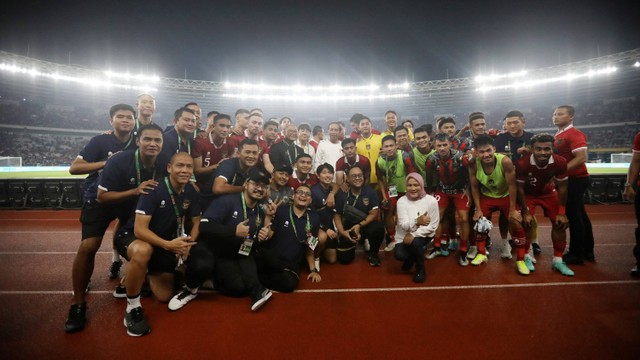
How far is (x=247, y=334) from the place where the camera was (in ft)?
8.18

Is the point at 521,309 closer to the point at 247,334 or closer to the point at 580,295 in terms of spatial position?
the point at 580,295

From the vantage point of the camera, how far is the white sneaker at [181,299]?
2.96 m

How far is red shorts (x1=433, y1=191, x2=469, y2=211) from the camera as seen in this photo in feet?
14.1

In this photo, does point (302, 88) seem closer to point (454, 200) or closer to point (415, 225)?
point (454, 200)

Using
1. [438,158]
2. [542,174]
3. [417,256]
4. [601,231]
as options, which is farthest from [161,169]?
[601,231]

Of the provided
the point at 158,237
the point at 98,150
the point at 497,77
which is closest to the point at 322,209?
the point at 158,237

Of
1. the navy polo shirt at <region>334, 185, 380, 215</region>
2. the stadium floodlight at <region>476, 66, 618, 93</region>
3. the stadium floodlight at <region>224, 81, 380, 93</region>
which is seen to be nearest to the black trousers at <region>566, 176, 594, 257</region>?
the navy polo shirt at <region>334, 185, 380, 215</region>

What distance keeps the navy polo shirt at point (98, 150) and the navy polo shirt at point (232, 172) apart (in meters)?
1.07

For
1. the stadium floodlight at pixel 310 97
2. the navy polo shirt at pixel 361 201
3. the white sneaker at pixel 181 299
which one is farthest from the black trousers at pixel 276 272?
the stadium floodlight at pixel 310 97

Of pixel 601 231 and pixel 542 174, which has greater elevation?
pixel 542 174

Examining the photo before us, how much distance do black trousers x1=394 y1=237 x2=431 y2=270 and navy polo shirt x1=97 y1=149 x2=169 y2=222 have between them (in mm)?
3202

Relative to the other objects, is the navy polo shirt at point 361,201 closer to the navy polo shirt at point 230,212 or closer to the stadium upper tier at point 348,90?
the navy polo shirt at point 230,212

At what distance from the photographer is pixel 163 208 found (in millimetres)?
2951

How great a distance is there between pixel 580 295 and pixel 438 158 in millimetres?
2342
